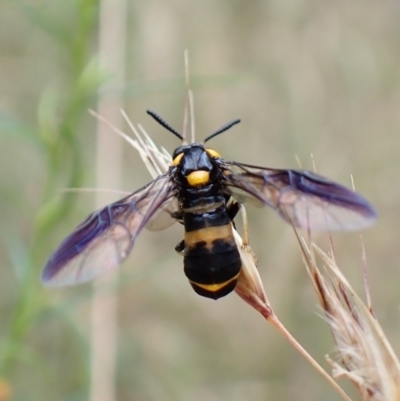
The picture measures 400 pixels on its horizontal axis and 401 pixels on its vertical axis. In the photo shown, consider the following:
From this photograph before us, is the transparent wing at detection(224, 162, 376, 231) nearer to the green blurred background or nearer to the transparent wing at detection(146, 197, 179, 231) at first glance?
the transparent wing at detection(146, 197, 179, 231)

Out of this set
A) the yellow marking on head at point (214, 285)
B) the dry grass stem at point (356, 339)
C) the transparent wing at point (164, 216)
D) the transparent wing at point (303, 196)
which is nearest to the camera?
the dry grass stem at point (356, 339)

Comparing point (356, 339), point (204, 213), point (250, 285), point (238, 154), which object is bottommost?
point (356, 339)

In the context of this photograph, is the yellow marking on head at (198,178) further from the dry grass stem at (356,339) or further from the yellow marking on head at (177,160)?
the dry grass stem at (356,339)

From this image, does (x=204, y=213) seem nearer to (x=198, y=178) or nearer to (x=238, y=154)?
(x=198, y=178)

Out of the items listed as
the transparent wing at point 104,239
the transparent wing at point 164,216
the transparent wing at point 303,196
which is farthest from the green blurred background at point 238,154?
the transparent wing at point 303,196

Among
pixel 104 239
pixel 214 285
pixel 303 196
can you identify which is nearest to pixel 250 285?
pixel 214 285

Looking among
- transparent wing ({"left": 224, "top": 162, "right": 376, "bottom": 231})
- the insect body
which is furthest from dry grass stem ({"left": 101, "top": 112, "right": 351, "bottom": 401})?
transparent wing ({"left": 224, "top": 162, "right": 376, "bottom": 231})

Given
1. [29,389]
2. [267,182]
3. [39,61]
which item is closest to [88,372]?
[29,389]

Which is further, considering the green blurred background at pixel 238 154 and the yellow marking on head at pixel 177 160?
the green blurred background at pixel 238 154
